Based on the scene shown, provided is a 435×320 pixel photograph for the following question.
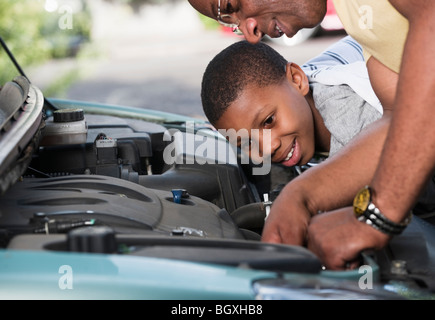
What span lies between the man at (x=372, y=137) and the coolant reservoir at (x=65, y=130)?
2.14 feet

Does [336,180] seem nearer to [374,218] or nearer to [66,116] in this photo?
[374,218]

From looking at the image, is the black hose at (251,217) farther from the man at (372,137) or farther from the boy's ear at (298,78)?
the boy's ear at (298,78)

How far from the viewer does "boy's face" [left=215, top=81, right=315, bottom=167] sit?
7.75 feet

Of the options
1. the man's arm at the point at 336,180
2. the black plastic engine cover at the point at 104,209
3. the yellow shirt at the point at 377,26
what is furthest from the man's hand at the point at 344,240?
the yellow shirt at the point at 377,26

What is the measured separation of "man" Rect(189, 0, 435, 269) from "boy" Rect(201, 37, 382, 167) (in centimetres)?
44

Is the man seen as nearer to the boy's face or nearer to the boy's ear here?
the boy's face

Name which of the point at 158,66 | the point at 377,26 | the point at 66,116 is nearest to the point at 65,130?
the point at 66,116

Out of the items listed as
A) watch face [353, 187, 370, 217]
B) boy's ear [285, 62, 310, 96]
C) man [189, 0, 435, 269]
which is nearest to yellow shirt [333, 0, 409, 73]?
man [189, 0, 435, 269]

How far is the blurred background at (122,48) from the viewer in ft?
17.9

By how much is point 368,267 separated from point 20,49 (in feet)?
15.1

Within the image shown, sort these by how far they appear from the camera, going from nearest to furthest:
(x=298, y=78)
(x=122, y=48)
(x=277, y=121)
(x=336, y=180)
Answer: (x=336, y=180) < (x=277, y=121) < (x=298, y=78) < (x=122, y=48)

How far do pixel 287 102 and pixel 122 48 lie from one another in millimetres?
10929

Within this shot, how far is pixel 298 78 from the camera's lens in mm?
2578
